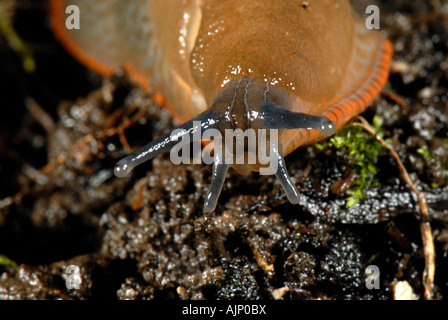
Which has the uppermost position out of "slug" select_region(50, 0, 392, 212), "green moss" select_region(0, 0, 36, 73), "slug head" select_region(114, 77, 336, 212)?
"green moss" select_region(0, 0, 36, 73)

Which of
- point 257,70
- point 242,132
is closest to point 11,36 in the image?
point 257,70

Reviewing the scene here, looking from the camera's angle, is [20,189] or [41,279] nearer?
[41,279]

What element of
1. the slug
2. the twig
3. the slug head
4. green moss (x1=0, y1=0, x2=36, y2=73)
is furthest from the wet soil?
A: green moss (x1=0, y1=0, x2=36, y2=73)

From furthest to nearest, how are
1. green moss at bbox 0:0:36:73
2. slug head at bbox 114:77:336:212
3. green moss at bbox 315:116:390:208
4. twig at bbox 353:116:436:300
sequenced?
green moss at bbox 0:0:36:73 → green moss at bbox 315:116:390:208 → twig at bbox 353:116:436:300 → slug head at bbox 114:77:336:212

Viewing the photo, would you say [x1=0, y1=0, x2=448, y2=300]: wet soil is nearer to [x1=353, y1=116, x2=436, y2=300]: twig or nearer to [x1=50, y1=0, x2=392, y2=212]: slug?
[x1=353, y1=116, x2=436, y2=300]: twig

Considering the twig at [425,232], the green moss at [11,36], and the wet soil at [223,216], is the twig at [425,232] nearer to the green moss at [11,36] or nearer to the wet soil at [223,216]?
the wet soil at [223,216]
